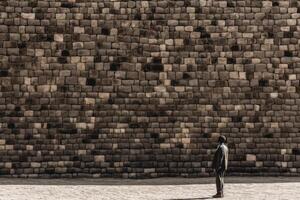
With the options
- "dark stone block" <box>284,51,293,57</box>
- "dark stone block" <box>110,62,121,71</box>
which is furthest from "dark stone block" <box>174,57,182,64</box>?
"dark stone block" <box>284,51,293,57</box>

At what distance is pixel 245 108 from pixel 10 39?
5887 millimetres

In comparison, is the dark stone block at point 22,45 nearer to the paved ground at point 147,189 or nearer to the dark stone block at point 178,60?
the paved ground at point 147,189

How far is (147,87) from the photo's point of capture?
11516 mm

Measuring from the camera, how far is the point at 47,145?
11328mm

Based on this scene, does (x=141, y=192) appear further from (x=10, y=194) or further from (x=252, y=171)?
(x=252, y=171)

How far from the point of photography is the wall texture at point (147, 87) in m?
11.3

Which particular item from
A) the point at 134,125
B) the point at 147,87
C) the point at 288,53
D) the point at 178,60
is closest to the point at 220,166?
the point at 134,125

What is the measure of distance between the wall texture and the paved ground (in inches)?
19.8

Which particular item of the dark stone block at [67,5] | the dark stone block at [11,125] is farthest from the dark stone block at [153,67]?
the dark stone block at [11,125]

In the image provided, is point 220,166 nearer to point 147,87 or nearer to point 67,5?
point 147,87

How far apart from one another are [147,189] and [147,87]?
267cm

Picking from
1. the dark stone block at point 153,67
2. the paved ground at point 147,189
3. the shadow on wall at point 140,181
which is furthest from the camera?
the dark stone block at point 153,67

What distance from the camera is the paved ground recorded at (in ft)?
29.8

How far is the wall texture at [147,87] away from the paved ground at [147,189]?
50 centimetres
